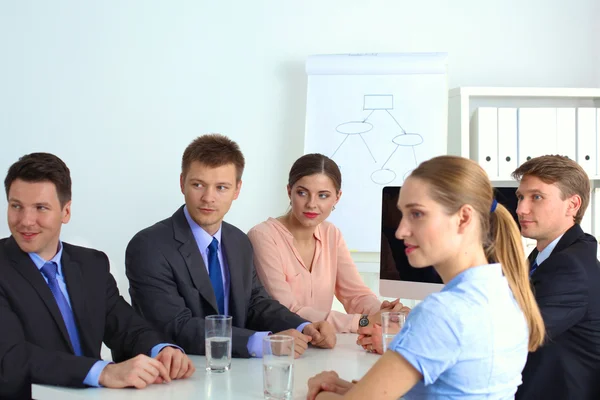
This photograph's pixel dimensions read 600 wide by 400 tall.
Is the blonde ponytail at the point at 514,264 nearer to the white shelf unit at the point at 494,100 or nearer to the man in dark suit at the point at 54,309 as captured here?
the man in dark suit at the point at 54,309

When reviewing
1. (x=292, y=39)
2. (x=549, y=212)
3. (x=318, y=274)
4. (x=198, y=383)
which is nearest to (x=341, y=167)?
(x=292, y=39)

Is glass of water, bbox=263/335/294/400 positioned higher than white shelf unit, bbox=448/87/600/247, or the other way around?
white shelf unit, bbox=448/87/600/247

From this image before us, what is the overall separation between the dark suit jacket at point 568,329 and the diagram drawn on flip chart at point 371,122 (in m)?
1.84

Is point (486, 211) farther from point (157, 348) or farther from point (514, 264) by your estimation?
point (157, 348)

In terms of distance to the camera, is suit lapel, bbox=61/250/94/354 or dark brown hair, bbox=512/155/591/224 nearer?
suit lapel, bbox=61/250/94/354

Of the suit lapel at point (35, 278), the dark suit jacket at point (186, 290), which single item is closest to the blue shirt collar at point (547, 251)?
the dark suit jacket at point (186, 290)

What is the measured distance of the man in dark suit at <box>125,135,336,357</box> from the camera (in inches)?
90.4

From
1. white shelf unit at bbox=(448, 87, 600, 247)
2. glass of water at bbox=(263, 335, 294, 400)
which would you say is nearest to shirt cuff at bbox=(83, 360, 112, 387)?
glass of water at bbox=(263, 335, 294, 400)

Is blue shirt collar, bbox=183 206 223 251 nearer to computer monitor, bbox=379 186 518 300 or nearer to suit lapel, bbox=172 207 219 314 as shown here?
suit lapel, bbox=172 207 219 314

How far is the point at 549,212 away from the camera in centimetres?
237

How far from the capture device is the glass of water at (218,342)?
1921mm

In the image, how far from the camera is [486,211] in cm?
144

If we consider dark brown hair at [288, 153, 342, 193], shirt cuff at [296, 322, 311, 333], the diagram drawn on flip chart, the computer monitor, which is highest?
the diagram drawn on flip chart

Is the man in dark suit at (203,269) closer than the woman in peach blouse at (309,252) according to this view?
Yes
